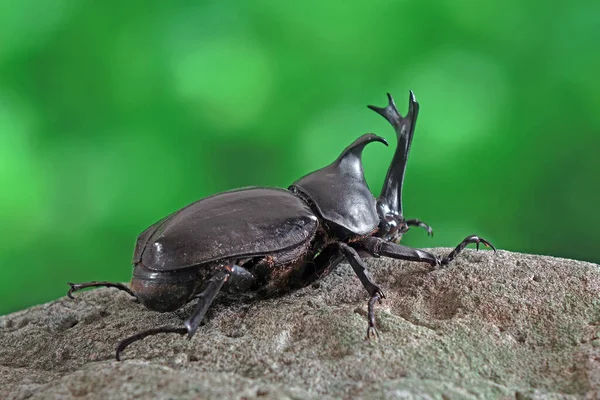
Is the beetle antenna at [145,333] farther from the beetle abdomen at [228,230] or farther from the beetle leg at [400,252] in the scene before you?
the beetle leg at [400,252]

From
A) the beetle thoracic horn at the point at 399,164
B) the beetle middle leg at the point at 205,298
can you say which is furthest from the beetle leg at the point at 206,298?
the beetle thoracic horn at the point at 399,164

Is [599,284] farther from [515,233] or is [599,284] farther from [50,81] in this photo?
[50,81]

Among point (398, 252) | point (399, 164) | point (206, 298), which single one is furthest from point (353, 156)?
point (206, 298)

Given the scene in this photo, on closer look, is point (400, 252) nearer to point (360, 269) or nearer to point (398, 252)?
point (398, 252)

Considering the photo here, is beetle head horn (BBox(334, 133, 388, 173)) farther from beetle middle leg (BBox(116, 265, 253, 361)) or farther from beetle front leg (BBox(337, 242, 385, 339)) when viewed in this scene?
beetle middle leg (BBox(116, 265, 253, 361))

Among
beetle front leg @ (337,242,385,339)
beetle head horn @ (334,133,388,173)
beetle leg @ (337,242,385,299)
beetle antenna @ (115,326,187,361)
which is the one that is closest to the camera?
beetle antenna @ (115,326,187,361)

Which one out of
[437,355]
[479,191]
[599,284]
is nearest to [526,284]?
[599,284]

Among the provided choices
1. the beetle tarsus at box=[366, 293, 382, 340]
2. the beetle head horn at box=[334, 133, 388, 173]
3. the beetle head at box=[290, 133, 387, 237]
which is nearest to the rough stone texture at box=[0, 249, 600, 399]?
the beetle tarsus at box=[366, 293, 382, 340]
